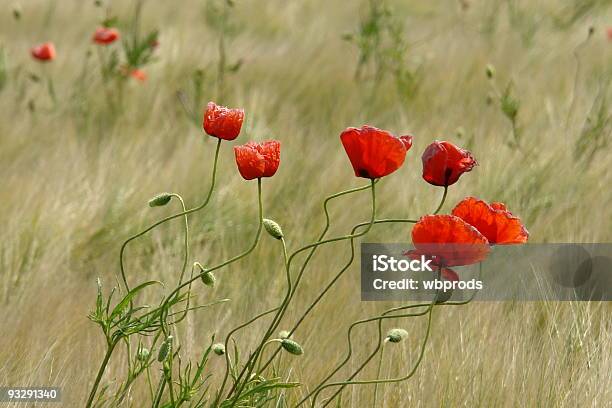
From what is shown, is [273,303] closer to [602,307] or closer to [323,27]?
[602,307]

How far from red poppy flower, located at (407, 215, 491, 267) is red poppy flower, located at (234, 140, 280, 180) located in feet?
0.67

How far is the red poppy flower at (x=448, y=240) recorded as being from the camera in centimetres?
110

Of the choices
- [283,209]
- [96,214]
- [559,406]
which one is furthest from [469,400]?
[96,214]

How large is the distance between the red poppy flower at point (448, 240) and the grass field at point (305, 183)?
0.33 m

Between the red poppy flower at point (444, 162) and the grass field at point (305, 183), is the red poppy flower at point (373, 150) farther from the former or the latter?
the grass field at point (305, 183)

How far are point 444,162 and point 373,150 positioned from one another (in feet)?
0.30

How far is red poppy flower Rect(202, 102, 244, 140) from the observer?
1.30 meters

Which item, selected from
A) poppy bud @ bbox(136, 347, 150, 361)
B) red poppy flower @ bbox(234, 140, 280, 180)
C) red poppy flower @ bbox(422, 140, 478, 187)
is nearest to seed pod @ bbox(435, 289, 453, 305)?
red poppy flower @ bbox(422, 140, 478, 187)

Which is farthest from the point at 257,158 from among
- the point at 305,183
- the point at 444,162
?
the point at 305,183

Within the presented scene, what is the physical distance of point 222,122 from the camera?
4.27 ft

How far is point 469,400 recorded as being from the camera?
142cm

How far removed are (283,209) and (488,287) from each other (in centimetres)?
67

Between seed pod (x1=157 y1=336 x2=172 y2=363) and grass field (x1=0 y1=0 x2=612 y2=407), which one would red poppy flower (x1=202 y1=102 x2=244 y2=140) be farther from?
grass field (x1=0 y1=0 x2=612 y2=407)

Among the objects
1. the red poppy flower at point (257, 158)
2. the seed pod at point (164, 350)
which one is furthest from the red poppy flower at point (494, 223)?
the seed pod at point (164, 350)
